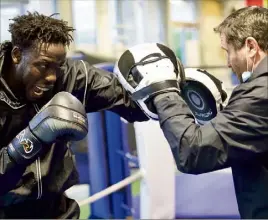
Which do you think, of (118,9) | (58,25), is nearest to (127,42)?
(118,9)

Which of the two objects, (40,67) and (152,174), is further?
(152,174)

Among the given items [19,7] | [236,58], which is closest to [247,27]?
[236,58]

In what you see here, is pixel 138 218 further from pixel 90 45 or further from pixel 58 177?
pixel 90 45

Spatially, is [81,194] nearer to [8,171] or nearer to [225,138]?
[8,171]

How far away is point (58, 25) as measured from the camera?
1407 mm

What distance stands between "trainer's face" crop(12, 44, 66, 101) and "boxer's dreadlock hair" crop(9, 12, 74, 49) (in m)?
0.02

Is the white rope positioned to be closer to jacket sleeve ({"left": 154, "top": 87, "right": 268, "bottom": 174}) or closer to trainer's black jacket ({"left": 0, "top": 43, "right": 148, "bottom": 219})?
trainer's black jacket ({"left": 0, "top": 43, "right": 148, "bottom": 219})

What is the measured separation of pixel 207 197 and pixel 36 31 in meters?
1.52

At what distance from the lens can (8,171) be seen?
132cm

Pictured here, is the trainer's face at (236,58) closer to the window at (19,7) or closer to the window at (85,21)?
the window at (19,7)

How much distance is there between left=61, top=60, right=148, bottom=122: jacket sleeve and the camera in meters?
1.52

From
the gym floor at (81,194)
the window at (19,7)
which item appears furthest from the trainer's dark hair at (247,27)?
the window at (19,7)

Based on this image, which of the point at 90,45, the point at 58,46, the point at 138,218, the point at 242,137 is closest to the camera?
the point at 242,137

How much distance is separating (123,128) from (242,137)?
1506mm
